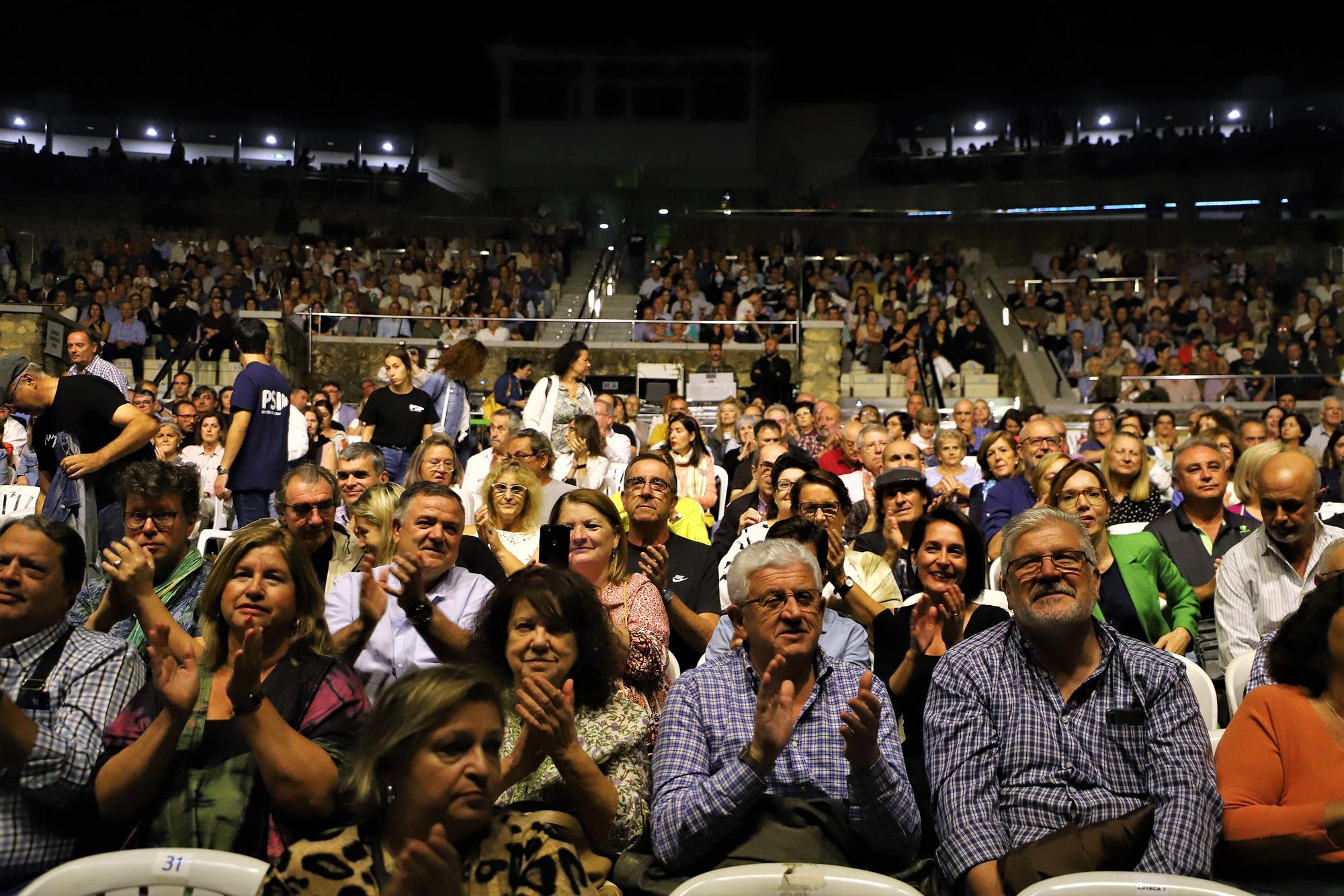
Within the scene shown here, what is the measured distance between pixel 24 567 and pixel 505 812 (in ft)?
5.01

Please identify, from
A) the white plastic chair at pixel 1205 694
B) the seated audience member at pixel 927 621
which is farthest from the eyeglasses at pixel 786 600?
the white plastic chair at pixel 1205 694

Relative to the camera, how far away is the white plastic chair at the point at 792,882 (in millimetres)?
2572

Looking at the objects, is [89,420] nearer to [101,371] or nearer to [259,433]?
→ [101,371]

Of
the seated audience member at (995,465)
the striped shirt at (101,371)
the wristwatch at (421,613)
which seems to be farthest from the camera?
the seated audience member at (995,465)

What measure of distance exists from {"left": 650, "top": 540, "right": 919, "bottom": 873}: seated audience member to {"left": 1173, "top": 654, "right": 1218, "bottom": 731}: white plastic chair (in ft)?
3.60

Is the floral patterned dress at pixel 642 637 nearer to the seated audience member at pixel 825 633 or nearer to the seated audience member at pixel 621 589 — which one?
the seated audience member at pixel 621 589

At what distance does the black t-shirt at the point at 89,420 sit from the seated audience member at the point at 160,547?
4.39 feet

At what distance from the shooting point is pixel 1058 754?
121 inches

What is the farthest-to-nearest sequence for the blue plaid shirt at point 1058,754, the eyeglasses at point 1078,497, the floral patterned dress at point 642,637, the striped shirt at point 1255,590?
the eyeglasses at point 1078,497
the striped shirt at point 1255,590
the floral patterned dress at point 642,637
the blue plaid shirt at point 1058,754

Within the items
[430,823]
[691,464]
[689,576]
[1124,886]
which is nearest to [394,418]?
[691,464]

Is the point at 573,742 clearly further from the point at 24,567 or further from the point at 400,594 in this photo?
the point at 24,567

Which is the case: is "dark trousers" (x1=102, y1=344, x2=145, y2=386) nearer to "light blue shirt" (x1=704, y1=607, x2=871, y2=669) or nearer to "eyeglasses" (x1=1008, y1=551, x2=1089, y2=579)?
"light blue shirt" (x1=704, y1=607, x2=871, y2=669)

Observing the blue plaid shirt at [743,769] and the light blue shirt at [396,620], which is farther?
the light blue shirt at [396,620]

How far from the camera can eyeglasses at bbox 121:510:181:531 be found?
13.4 feet
